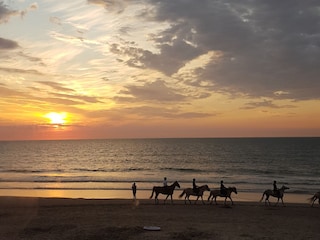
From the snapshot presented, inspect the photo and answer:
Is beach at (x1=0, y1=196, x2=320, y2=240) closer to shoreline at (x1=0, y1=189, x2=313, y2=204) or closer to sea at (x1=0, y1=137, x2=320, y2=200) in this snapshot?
shoreline at (x1=0, y1=189, x2=313, y2=204)

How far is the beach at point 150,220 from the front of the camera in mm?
15510

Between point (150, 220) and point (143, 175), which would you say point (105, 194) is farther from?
point (143, 175)

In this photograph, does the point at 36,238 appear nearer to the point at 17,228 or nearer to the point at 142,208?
the point at 17,228

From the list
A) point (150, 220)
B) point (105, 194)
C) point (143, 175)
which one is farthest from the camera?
point (143, 175)

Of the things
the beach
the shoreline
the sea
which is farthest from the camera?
the sea

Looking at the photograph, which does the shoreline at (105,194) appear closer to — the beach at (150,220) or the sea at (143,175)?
the sea at (143,175)

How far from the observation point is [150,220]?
60.5ft

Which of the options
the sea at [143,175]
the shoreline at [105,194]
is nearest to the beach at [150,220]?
the shoreline at [105,194]

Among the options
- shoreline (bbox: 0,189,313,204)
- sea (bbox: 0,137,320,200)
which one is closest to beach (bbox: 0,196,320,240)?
shoreline (bbox: 0,189,313,204)

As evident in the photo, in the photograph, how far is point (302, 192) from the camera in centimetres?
3409

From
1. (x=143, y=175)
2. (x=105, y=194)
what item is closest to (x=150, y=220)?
(x=105, y=194)

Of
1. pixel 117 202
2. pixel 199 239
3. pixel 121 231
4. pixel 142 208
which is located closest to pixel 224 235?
pixel 199 239

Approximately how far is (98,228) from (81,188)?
20.6m

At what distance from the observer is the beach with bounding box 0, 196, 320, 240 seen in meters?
15.5
